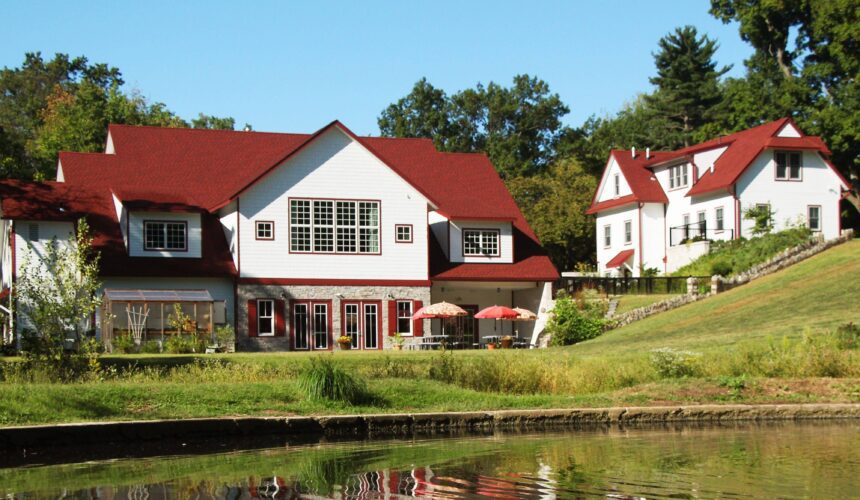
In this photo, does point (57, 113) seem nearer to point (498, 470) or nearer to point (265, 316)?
point (265, 316)

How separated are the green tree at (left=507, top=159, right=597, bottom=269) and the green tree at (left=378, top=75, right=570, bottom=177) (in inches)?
546

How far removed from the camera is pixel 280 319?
46219 millimetres

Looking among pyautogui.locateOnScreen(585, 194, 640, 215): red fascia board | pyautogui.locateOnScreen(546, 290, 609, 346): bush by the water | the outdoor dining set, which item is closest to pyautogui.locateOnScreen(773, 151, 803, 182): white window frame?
pyautogui.locateOnScreen(585, 194, 640, 215): red fascia board

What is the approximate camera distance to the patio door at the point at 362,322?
47.3 meters

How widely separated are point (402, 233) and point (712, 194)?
20.1 meters

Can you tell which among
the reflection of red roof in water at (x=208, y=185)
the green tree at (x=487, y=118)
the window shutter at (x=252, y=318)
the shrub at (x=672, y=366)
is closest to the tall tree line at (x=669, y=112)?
the green tree at (x=487, y=118)

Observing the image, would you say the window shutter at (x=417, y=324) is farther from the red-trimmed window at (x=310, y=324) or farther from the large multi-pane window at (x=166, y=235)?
the large multi-pane window at (x=166, y=235)

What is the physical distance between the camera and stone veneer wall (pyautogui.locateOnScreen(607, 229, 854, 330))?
47.2 meters

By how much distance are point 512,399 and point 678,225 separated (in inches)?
1660

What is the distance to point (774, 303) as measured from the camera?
4228cm

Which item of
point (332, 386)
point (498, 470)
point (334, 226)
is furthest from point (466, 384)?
point (334, 226)

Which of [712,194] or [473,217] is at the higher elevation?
[712,194]

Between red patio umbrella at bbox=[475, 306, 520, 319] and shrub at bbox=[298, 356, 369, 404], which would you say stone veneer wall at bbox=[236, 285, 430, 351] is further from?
shrub at bbox=[298, 356, 369, 404]

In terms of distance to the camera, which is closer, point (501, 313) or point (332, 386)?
point (332, 386)
